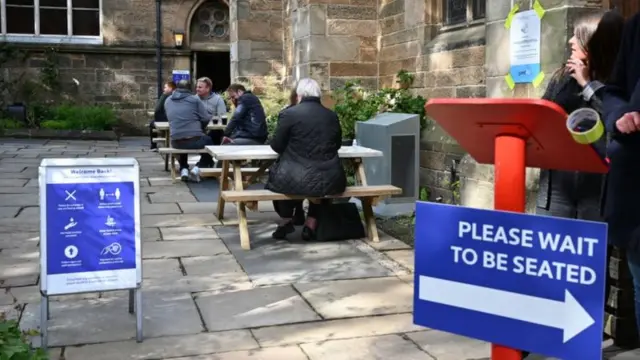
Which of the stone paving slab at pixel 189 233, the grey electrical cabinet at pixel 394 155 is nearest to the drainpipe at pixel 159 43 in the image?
the grey electrical cabinet at pixel 394 155

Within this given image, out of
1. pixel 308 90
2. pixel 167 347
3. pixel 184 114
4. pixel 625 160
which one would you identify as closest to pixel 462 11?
pixel 308 90

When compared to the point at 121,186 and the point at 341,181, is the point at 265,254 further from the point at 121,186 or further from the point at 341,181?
the point at 121,186

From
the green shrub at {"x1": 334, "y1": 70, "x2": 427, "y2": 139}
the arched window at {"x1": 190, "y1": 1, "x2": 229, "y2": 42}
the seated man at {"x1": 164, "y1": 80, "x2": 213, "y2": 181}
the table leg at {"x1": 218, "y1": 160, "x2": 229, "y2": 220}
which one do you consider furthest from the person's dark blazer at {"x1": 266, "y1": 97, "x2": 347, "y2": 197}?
the arched window at {"x1": 190, "y1": 1, "x2": 229, "y2": 42}

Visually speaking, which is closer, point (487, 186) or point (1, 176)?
point (487, 186)

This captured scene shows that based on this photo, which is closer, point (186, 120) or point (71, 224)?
point (71, 224)

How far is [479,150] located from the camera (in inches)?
90.0

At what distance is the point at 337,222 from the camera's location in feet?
20.6

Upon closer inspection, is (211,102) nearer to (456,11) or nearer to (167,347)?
(456,11)

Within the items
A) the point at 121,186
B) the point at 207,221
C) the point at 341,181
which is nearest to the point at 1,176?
the point at 207,221

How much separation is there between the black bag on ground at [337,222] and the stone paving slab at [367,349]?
2399 millimetres

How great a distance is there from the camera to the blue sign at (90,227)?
3.64 meters

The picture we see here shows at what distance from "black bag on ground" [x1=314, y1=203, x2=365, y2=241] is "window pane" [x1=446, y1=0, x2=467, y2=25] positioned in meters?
3.15

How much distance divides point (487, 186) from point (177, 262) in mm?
2521

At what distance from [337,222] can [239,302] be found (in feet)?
6.35
